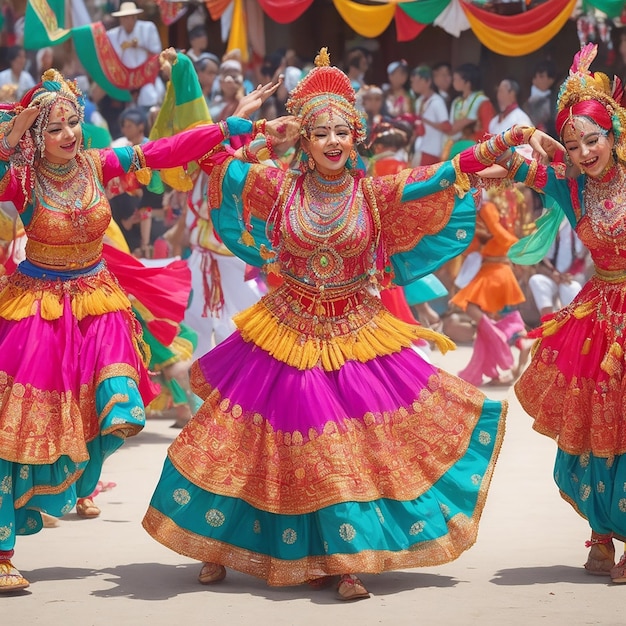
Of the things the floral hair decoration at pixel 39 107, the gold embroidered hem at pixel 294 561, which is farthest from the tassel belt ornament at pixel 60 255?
the gold embroidered hem at pixel 294 561

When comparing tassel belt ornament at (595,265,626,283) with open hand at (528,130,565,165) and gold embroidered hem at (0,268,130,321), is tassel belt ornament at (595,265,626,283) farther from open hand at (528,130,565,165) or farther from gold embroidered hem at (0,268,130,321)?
gold embroidered hem at (0,268,130,321)

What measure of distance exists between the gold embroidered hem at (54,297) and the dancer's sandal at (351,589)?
5.06 ft

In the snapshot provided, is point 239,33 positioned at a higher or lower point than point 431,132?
higher

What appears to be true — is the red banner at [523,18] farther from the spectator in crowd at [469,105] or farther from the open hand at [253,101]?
the open hand at [253,101]

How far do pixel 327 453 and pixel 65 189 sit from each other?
5.38 feet

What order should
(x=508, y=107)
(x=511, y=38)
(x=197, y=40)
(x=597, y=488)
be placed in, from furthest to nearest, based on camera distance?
1. (x=197, y=40)
2. (x=511, y=38)
3. (x=508, y=107)
4. (x=597, y=488)

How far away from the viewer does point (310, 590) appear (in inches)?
238

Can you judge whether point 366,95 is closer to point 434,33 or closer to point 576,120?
point 434,33

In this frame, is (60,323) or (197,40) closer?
(60,323)

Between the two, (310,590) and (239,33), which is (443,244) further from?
(239,33)

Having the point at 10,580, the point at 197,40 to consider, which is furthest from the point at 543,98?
the point at 10,580

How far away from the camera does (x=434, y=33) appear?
17562 mm

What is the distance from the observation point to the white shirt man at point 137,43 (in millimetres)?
15516

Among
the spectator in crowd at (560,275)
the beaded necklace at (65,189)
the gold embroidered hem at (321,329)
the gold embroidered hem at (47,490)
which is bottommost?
the gold embroidered hem at (47,490)
